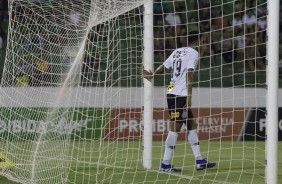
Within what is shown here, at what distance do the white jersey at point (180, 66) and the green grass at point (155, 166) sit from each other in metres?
1.12

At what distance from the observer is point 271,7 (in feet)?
32.0

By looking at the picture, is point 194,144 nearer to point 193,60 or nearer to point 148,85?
point 148,85

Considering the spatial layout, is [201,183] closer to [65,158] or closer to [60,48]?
[65,158]

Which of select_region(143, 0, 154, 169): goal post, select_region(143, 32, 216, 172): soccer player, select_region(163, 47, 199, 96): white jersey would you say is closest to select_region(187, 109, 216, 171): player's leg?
select_region(143, 32, 216, 172): soccer player

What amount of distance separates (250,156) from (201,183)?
523 cm

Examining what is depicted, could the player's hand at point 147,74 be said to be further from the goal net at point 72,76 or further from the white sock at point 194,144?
the white sock at point 194,144

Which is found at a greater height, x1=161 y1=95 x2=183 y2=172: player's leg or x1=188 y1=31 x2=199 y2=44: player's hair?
x1=188 y1=31 x2=199 y2=44: player's hair

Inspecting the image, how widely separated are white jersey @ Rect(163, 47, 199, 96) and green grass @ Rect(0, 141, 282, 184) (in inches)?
43.9

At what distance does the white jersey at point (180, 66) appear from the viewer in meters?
12.9

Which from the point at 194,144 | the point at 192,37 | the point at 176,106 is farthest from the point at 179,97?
the point at 192,37

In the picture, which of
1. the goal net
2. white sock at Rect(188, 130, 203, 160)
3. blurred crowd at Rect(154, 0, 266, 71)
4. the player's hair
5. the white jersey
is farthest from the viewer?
white sock at Rect(188, 130, 203, 160)

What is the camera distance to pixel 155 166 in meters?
13.8

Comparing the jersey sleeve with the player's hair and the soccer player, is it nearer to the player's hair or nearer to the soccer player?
the soccer player

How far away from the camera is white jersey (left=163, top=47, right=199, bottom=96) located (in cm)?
1286
